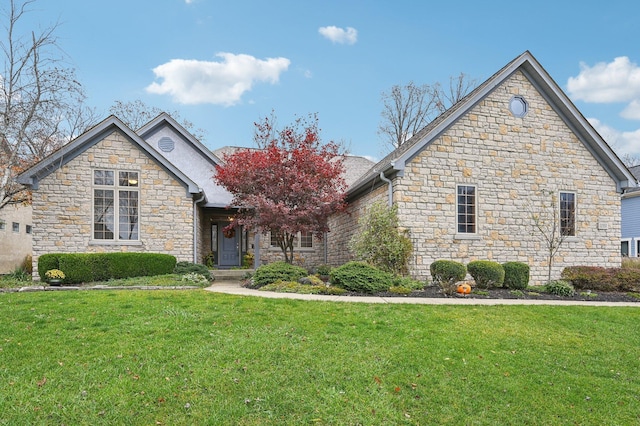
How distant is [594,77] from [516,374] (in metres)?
30.9

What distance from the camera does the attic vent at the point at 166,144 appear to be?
57.2 feet

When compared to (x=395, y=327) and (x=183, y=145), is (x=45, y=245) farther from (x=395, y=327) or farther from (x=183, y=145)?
(x=395, y=327)

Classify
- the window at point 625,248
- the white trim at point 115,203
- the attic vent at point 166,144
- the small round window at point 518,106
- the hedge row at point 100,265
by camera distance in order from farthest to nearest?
the window at point 625,248, the attic vent at point 166,144, the small round window at point 518,106, the white trim at point 115,203, the hedge row at point 100,265

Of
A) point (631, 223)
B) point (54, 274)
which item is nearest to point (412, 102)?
point (631, 223)

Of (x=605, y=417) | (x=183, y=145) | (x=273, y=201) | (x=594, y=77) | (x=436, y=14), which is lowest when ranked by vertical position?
(x=605, y=417)

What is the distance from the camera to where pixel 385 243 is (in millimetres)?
12039

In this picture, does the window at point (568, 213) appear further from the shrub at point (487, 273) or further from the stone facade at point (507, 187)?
the shrub at point (487, 273)

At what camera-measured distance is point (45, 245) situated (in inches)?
510

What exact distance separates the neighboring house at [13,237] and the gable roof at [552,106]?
18626 mm

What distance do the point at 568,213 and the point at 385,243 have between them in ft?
21.7

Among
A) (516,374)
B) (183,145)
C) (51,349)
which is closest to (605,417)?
(516,374)

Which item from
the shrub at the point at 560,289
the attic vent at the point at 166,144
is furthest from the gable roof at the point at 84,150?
the shrub at the point at 560,289

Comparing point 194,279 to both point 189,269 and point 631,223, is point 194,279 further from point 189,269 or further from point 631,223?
point 631,223

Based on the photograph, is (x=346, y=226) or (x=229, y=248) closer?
(x=346, y=226)
